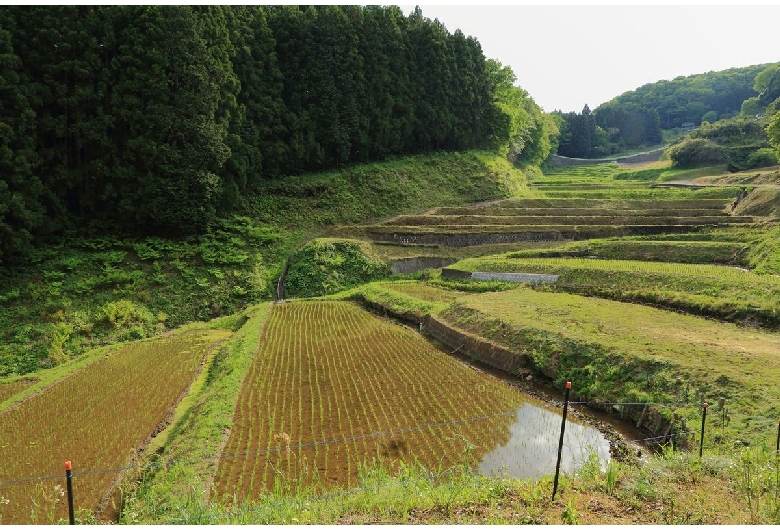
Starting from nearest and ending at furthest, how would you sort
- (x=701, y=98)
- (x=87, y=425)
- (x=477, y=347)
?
(x=87, y=425) < (x=477, y=347) < (x=701, y=98)

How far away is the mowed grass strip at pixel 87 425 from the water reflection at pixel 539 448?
20.4 feet

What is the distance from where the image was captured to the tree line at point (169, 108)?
2164cm

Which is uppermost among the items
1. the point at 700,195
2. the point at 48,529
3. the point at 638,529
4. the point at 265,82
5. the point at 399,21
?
the point at 399,21

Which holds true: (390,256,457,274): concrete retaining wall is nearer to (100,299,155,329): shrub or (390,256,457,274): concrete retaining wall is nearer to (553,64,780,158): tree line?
(100,299,155,329): shrub

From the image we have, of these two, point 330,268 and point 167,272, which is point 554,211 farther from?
point 167,272

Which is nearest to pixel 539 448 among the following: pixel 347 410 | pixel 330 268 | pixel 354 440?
pixel 354 440

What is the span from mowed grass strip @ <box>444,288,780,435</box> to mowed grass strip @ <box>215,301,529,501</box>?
2126 mm

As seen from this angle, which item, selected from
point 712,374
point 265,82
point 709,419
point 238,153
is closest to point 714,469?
point 709,419

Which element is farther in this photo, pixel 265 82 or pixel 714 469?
pixel 265 82

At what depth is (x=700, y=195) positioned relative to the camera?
36188mm

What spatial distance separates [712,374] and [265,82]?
30.4m

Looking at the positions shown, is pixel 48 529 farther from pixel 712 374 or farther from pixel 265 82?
pixel 265 82

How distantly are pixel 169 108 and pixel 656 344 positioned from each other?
912 inches

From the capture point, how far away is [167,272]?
22.3 m
